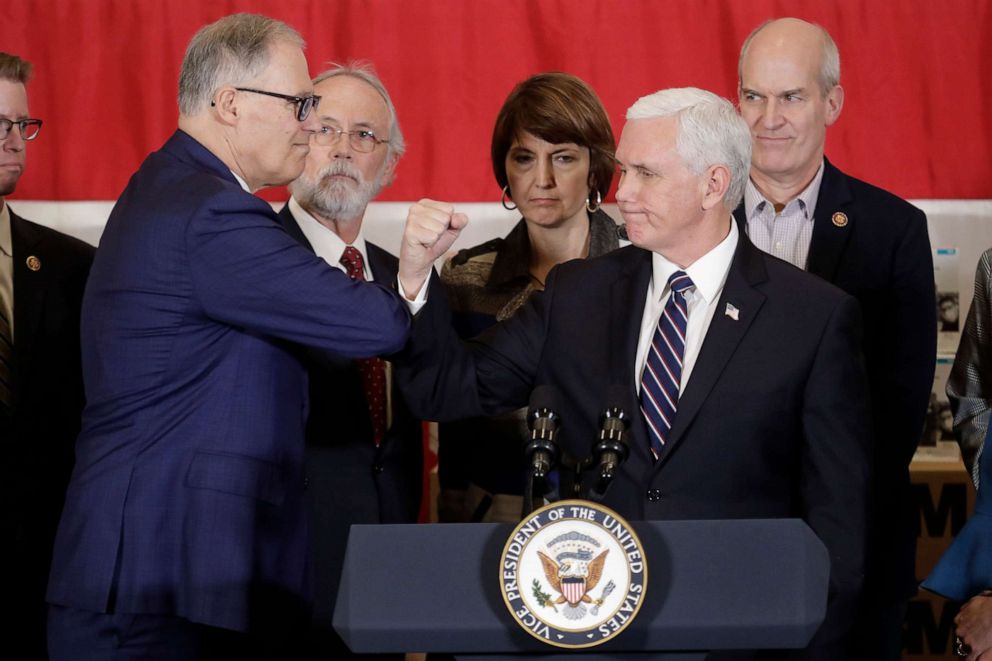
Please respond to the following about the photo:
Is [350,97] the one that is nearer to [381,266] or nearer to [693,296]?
[381,266]

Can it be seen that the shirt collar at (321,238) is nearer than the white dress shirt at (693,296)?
No

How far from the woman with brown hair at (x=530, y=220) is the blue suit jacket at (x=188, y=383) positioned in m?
0.95

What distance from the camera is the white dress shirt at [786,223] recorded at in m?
2.98

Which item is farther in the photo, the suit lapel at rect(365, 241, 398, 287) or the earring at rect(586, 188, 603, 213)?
the earring at rect(586, 188, 603, 213)

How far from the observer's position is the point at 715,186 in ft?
7.56

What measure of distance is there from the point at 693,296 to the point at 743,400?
237 millimetres

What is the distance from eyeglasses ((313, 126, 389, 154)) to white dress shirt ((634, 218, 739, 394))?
0.99 metres

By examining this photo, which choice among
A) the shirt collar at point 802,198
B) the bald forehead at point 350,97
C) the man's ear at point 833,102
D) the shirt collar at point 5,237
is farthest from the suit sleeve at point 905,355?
the shirt collar at point 5,237

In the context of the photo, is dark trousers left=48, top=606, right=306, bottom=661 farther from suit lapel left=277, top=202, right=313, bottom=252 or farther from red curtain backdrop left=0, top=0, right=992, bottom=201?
red curtain backdrop left=0, top=0, right=992, bottom=201

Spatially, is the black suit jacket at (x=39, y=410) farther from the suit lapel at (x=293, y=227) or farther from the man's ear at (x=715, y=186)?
the man's ear at (x=715, y=186)

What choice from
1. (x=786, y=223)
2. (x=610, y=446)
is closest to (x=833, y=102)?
(x=786, y=223)

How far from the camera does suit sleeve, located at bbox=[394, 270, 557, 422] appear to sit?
2.26m

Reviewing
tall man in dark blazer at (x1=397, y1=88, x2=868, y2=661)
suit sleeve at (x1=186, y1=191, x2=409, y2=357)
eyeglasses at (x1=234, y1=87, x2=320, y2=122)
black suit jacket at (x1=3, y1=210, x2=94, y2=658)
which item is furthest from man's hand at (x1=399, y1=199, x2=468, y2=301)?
black suit jacket at (x1=3, y1=210, x2=94, y2=658)

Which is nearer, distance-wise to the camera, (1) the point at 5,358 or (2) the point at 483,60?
(1) the point at 5,358
